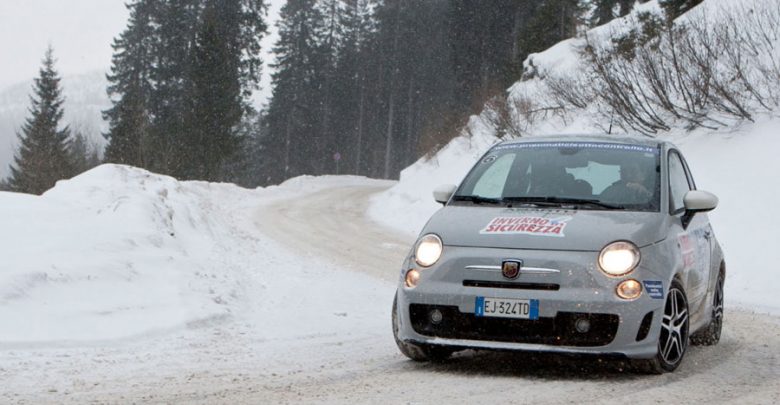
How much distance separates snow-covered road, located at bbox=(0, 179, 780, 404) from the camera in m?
5.55

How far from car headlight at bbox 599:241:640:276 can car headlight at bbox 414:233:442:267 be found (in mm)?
1032

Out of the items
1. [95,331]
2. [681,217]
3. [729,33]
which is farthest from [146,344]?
[729,33]

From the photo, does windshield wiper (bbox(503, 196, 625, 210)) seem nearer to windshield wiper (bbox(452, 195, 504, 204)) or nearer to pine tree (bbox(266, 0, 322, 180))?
windshield wiper (bbox(452, 195, 504, 204))

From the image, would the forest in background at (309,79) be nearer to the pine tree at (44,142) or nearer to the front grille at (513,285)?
the pine tree at (44,142)

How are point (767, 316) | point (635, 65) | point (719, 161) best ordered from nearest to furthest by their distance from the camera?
point (767, 316) < point (719, 161) < point (635, 65)

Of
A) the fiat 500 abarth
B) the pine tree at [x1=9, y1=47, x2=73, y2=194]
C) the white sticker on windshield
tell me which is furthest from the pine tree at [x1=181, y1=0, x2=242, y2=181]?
the white sticker on windshield

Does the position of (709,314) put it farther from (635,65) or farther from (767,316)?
(635,65)

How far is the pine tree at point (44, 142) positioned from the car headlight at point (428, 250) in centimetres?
5321

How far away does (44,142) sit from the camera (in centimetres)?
5888

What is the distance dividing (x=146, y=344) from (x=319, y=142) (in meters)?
66.9

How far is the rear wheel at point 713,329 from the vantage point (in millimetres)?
7893

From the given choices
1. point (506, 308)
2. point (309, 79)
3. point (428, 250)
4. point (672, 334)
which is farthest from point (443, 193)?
point (309, 79)

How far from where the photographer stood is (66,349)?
703 centimetres

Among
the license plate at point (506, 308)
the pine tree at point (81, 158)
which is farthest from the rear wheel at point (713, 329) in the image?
the pine tree at point (81, 158)
